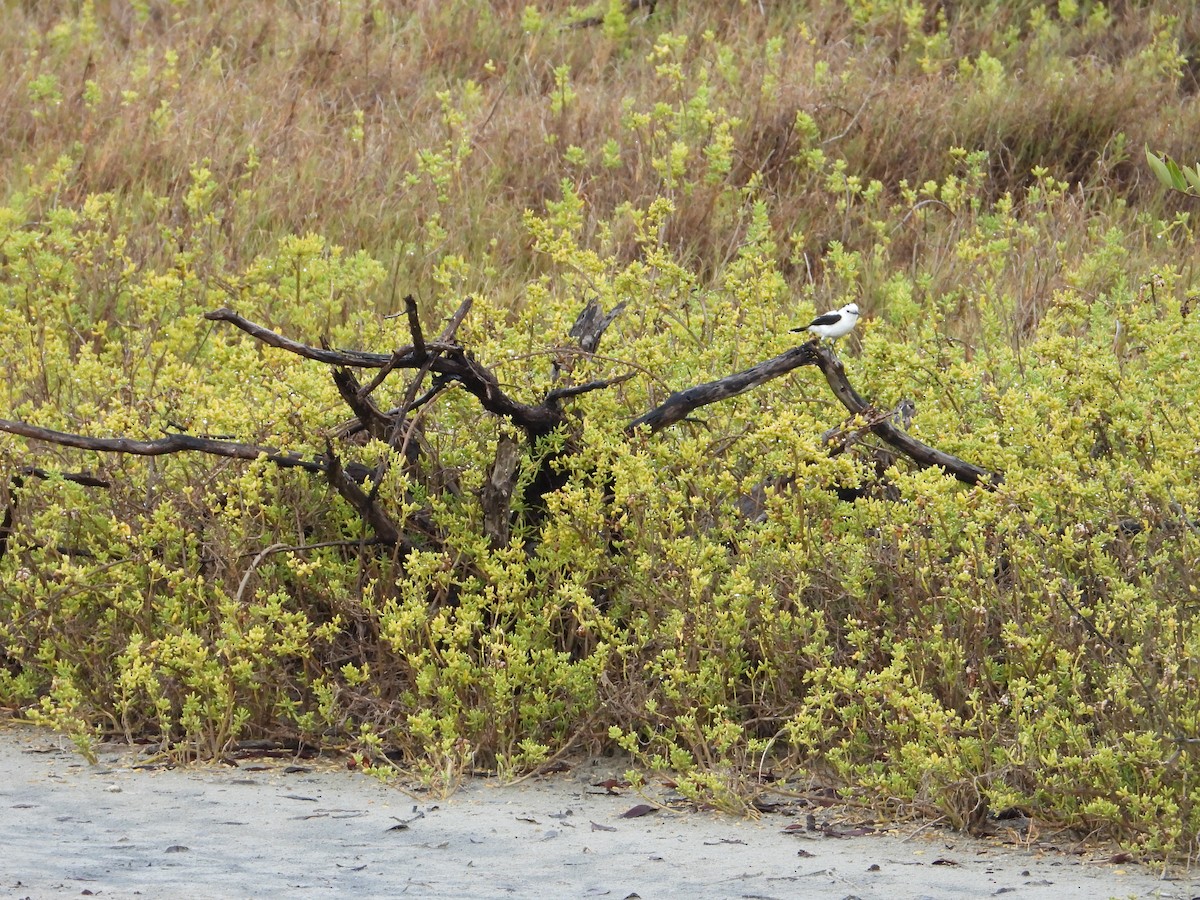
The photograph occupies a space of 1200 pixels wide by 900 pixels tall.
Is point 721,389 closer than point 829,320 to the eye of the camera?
Yes

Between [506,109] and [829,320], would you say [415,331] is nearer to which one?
[829,320]

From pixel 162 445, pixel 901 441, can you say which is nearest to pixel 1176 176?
pixel 901 441

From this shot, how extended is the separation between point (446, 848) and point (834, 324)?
6.41ft

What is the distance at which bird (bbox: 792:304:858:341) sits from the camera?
14.3 feet

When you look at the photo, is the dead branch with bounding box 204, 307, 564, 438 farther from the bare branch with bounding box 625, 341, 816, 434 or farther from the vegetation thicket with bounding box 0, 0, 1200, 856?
the bare branch with bounding box 625, 341, 816, 434

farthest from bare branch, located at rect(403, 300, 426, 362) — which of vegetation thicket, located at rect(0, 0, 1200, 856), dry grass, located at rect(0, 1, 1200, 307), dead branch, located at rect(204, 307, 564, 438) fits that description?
dry grass, located at rect(0, 1, 1200, 307)

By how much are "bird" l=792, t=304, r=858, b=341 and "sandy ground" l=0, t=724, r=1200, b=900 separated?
4.64ft

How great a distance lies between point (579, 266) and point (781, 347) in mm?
619

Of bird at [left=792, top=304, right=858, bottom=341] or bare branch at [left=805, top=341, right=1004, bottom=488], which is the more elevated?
bird at [left=792, top=304, right=858, bottom=341]

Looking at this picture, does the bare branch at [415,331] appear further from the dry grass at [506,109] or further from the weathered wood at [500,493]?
the dry grass at [506,109]

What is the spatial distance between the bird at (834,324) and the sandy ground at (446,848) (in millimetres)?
1413

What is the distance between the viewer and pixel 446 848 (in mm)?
3053

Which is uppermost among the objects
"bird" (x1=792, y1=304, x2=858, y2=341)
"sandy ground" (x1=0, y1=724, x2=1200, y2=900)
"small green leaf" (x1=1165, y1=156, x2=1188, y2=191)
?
"small green leaf" (x1=1165, y1=156, x2=1188, y2=191)

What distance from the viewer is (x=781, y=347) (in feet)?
14.5
